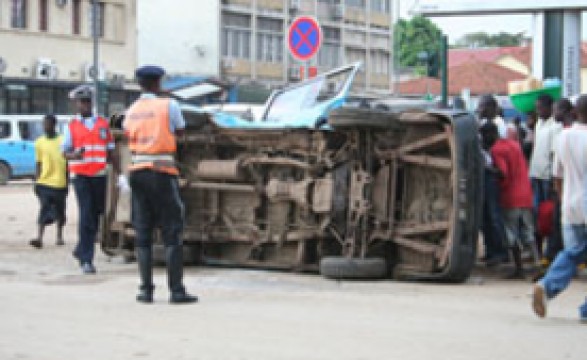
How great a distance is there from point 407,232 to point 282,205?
127 centimetres

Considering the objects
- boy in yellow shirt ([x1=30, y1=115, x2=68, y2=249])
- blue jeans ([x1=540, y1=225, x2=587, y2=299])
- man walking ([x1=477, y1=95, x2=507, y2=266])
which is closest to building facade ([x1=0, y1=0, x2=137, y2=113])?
boy in yellow shirt ([x1=30, y1=115, x2=68, y2=249])

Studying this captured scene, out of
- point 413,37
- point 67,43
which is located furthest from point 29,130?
point 413,37

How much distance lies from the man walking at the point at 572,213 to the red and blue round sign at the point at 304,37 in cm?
766

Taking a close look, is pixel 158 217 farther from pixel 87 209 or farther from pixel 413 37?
pixel 413 37

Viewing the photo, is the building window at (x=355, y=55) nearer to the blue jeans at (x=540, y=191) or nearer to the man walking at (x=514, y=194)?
the blue jeans at (x=540, y=191)

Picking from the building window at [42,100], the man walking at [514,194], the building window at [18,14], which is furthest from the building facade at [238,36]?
the man walking at [514,194]

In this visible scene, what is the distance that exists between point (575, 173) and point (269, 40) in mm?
54648

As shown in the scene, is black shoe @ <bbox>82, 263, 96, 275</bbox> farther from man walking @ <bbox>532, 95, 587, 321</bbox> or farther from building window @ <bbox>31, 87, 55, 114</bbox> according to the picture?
building window @ <bbox>31, 87, 55, 114</bbox>

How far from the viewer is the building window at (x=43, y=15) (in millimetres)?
50094

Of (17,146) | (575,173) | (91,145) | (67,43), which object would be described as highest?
(67,43)

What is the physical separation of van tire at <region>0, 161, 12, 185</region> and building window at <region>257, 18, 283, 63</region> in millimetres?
29412

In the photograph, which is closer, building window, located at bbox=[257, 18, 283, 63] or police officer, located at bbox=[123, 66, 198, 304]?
police officer, located at bbox=[123, 66, 198, 304]

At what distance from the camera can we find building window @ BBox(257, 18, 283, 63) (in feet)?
202

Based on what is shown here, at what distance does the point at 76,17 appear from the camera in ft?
171
